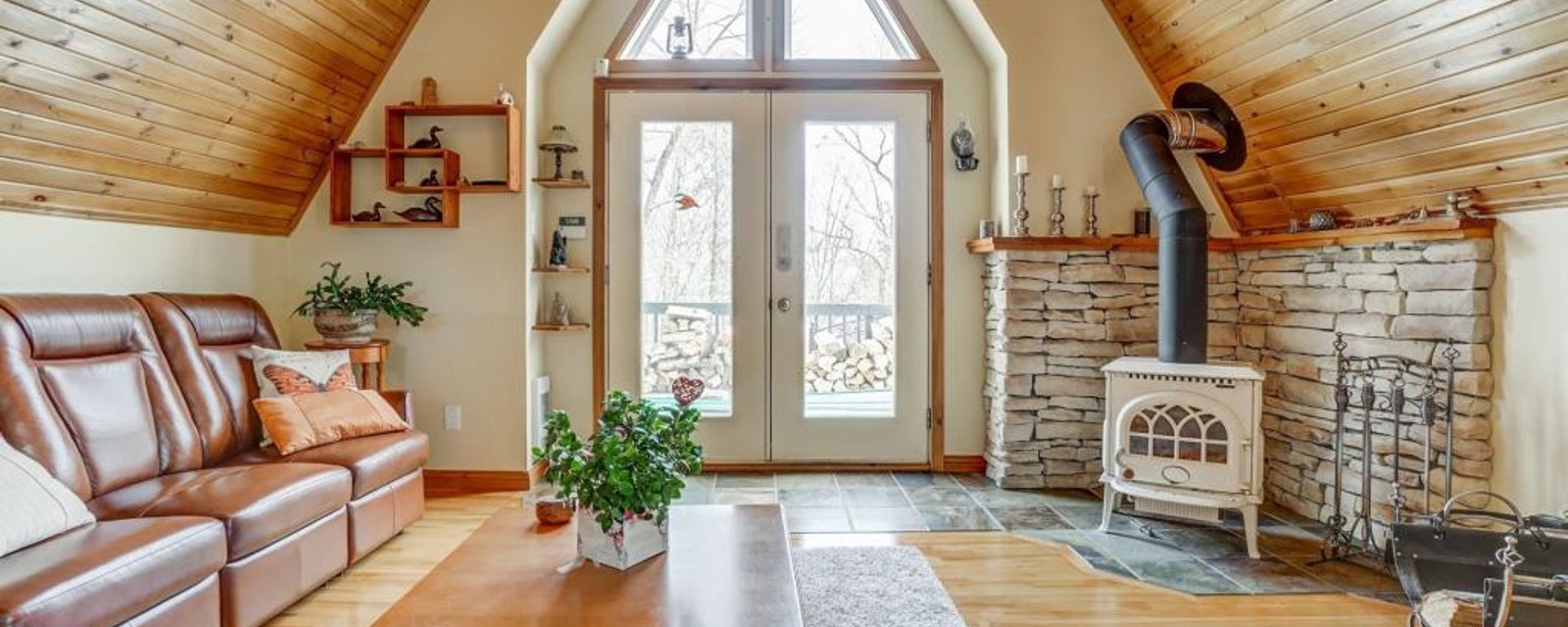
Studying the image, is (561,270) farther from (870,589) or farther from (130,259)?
(870,589)

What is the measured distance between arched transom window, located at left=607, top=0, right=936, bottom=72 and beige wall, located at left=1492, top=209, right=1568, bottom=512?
260 centimetres

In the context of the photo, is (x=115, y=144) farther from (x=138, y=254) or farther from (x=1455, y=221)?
(x=1455, y=221)

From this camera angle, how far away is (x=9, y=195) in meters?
2.73

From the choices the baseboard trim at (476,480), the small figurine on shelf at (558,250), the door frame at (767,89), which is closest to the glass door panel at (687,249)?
the door frame at (767,89)

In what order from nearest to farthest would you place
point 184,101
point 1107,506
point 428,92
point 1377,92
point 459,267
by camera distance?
1. point 1377,92
2. point 184,101
3. point 1107,506
4. point 428,92
5. point 459,267

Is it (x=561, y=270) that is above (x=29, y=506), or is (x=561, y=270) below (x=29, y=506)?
above

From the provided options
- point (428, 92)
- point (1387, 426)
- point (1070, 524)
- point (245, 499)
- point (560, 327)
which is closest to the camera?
point (245, 499)

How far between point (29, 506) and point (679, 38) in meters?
3.29

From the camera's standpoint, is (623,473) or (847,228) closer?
(623,473)

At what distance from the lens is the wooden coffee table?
5.66 ft

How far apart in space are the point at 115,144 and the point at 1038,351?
397cm

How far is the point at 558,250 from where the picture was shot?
421 centimetres

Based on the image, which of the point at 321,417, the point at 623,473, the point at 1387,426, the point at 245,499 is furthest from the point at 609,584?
the point at 1387,426

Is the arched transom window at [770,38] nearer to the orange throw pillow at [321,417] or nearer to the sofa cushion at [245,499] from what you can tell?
the orange throw pillow at [321,417]
